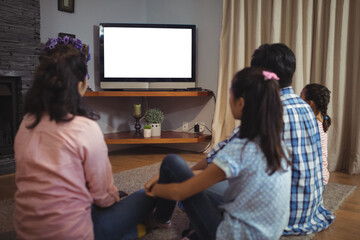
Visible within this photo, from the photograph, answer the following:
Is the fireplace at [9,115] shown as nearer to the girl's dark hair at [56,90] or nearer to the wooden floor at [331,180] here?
the wooden floor at [331,180]

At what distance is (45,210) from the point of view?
98cm

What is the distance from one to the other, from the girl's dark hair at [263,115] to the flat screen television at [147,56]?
2.41 meters

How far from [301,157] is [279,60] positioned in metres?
0.40

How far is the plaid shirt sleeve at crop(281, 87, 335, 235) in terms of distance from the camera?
135cm

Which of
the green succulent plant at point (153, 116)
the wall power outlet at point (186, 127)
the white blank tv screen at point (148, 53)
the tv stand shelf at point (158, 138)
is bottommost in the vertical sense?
the tv stand shelf at point (158, 138)

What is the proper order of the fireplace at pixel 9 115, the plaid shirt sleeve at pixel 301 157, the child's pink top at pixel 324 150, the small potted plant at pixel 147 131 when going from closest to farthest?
the plaid shirt sleeve at pixel 301 157 < the child's pink top at pixel 324 150 < the fireplace at pixel 9 115 < the small potted plant at pixel 147 131

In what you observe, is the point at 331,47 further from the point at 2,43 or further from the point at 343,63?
the point at 2,43

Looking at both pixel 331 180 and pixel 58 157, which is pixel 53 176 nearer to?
pixel 58 157

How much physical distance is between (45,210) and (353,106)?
8.47 ft

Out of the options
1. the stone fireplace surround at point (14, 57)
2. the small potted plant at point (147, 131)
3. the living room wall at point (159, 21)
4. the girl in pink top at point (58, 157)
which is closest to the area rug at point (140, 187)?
the small potted plant at point (147, 131)

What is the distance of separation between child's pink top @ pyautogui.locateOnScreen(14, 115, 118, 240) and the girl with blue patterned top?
31 cm

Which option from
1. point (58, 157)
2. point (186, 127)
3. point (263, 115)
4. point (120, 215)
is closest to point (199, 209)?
point (120, 215)

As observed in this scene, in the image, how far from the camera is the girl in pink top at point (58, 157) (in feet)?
3.21

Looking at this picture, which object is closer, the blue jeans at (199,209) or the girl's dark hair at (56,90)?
the girl's dark hair at (56,90)
